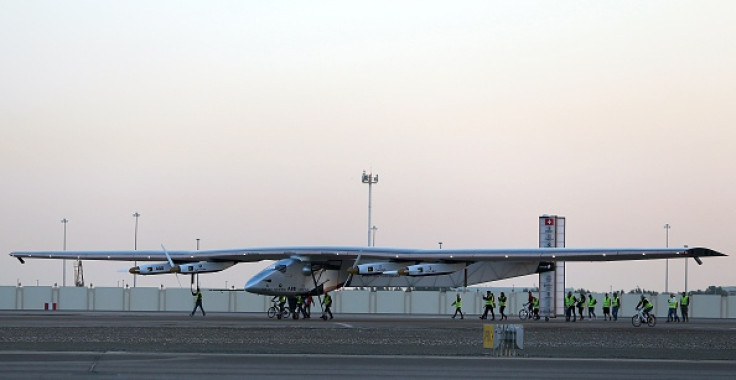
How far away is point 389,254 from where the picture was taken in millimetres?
54906

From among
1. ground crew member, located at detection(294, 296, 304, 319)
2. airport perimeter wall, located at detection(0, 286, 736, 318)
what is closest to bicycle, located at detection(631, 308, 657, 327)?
ground crew member, located at detection(294, 296, 304, 319)

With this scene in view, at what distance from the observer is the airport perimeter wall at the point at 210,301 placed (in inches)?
2749

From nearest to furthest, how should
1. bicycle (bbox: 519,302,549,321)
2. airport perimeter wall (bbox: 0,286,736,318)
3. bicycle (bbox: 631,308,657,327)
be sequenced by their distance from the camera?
bicycle (bbox: 631,308,657,327) → bicycle (bbox: 519,302,549,321) → airport perimeter wall (bbox: 0,286,736,318)

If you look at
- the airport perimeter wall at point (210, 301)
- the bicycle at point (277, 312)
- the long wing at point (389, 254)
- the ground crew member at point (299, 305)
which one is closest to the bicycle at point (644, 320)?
the long wing at point (389, 254)

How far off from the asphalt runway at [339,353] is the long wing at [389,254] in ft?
39.5

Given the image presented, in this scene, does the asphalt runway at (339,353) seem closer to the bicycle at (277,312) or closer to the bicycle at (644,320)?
the bicycle at (644,320)

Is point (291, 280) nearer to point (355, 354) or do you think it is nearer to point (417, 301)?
point (417, 301)

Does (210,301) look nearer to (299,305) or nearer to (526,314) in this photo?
(299,305)

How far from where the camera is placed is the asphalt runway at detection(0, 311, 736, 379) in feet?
71.9

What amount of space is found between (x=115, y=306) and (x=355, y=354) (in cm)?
4610

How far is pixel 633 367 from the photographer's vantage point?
78.0 feet

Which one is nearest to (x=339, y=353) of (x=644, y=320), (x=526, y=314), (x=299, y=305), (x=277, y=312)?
(x=644, y=320)

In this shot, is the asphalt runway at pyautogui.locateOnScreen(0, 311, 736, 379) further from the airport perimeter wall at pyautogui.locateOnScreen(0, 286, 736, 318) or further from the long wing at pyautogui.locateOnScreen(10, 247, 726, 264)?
the airport perimeter wall at pyautogui.locateOnScreen(0, 286, 736, 318)

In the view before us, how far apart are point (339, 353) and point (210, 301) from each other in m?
44.1
